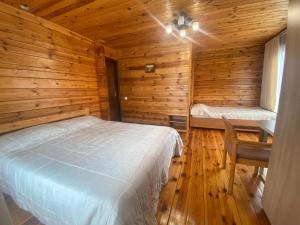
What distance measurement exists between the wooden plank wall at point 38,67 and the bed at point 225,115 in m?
2.89

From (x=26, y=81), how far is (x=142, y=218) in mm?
2292

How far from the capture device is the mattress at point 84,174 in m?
0.95

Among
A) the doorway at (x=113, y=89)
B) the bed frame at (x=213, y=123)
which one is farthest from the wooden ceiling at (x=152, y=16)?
the bed frame at (x=213, y=123)

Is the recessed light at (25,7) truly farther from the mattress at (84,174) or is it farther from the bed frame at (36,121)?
the mattress at (84,174)

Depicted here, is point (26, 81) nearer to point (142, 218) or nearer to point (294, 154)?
point (142, 218)

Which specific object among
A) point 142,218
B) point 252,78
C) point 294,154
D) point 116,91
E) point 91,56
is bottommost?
point 142,218

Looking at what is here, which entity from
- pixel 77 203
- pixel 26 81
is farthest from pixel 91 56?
pixel 77 203

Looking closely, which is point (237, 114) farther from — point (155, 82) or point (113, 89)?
point (113, 89)

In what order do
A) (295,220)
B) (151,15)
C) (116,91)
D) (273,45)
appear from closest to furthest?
(295,220), (151,15), (273,45), (116,91)

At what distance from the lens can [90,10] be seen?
79.0 inches

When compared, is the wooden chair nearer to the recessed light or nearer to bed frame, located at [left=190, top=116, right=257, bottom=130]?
bed frame, located at [left=190, top=116, right=257, bottom=130]

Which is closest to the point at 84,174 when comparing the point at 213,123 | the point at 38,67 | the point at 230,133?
the point at 230,133

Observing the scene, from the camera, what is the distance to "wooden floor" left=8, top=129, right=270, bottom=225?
4.58 ft

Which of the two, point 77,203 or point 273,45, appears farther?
point 273,45
